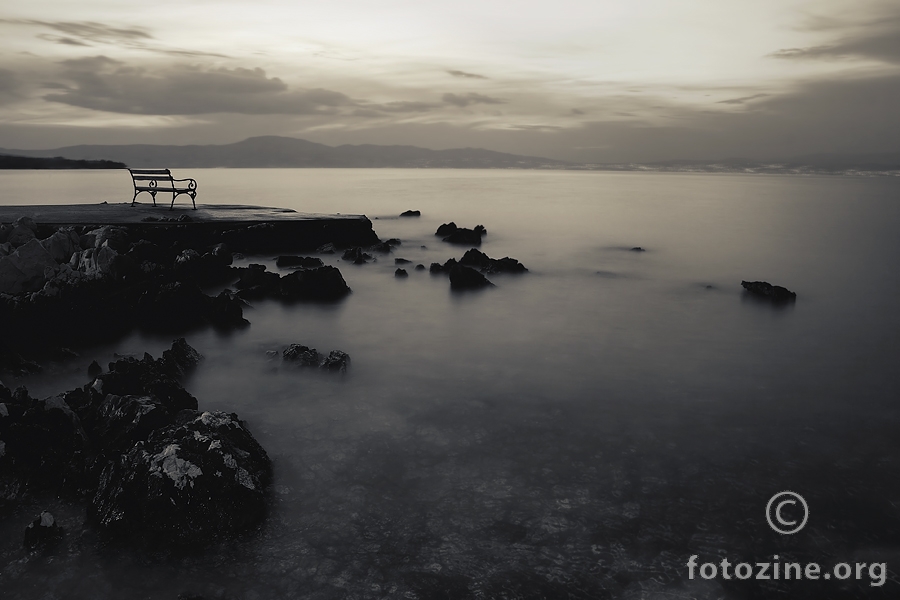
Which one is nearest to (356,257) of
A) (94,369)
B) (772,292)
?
(94,369)

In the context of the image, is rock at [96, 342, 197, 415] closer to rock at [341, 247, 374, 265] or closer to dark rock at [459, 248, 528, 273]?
dark rock at [459, 248, 528, 273]

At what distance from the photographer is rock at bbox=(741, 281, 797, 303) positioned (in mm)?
17281

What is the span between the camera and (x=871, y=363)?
1154 cm

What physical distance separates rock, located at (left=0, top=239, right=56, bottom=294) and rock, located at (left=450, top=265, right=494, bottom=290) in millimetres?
10635

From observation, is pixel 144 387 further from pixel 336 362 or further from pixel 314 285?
pixel 314 285

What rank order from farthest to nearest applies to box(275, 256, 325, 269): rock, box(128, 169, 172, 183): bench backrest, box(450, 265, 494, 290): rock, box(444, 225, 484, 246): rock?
box(444, 225, 484, 246): rock, box(128, 169, 172, 183): bench backrest, box(275, 256, 325, 269): rock, box(450, 265, 494, 290): rock

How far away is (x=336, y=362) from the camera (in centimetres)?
1065

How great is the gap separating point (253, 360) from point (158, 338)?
2.85 meters

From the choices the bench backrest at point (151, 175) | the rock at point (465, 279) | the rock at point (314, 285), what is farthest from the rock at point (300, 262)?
the rock at point (465, 279)

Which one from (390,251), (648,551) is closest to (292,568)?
(648,551)

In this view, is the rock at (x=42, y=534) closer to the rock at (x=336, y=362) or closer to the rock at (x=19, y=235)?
the rock at (x=336, y=362)

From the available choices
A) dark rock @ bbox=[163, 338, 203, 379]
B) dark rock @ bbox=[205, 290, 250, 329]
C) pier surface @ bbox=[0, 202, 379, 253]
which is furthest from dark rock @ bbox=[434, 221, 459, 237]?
dark rock @ bbox=[163, 338, 203, 379]

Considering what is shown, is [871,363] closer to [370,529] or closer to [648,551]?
[648,551]

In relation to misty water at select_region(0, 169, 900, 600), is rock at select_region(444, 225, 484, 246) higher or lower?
higher
